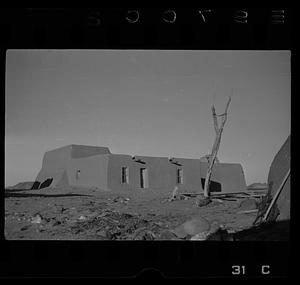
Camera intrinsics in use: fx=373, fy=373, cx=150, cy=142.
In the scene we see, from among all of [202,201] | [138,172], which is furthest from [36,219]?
[202,201]

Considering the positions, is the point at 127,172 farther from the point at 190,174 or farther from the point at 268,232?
the point at 268,232

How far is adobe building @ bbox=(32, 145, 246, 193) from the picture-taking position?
3227 millimetres

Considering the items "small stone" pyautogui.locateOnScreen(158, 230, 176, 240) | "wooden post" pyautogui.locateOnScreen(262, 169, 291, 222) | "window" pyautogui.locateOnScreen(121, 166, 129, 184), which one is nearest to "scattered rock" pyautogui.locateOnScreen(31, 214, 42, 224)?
"window" pyautogui.locateOnScreen(121, 166, 129, 184)

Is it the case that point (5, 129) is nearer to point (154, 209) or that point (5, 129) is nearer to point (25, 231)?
point (25, 231)

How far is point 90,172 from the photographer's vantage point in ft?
11.1

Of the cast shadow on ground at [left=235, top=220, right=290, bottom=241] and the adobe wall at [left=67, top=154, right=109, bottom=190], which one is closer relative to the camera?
the cast shadow on ground at [left=235, top=220, right=290, bottom=241]

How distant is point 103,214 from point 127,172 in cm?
42

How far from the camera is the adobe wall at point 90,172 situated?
328 cm

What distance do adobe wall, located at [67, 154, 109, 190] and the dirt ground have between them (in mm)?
73

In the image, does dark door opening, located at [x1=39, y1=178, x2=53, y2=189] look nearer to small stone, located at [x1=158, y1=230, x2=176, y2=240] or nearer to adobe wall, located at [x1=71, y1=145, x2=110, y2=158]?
adobe wall, located at [x1=71, y1=145, x2=110, y2=158]

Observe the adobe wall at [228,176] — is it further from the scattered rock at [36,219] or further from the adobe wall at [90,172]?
the scattered rock at [36,219]

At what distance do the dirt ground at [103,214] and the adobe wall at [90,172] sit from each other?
0.24 ft

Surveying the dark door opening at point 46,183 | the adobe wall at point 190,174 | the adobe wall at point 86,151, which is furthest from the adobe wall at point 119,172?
the dark door opening at point 46,183
